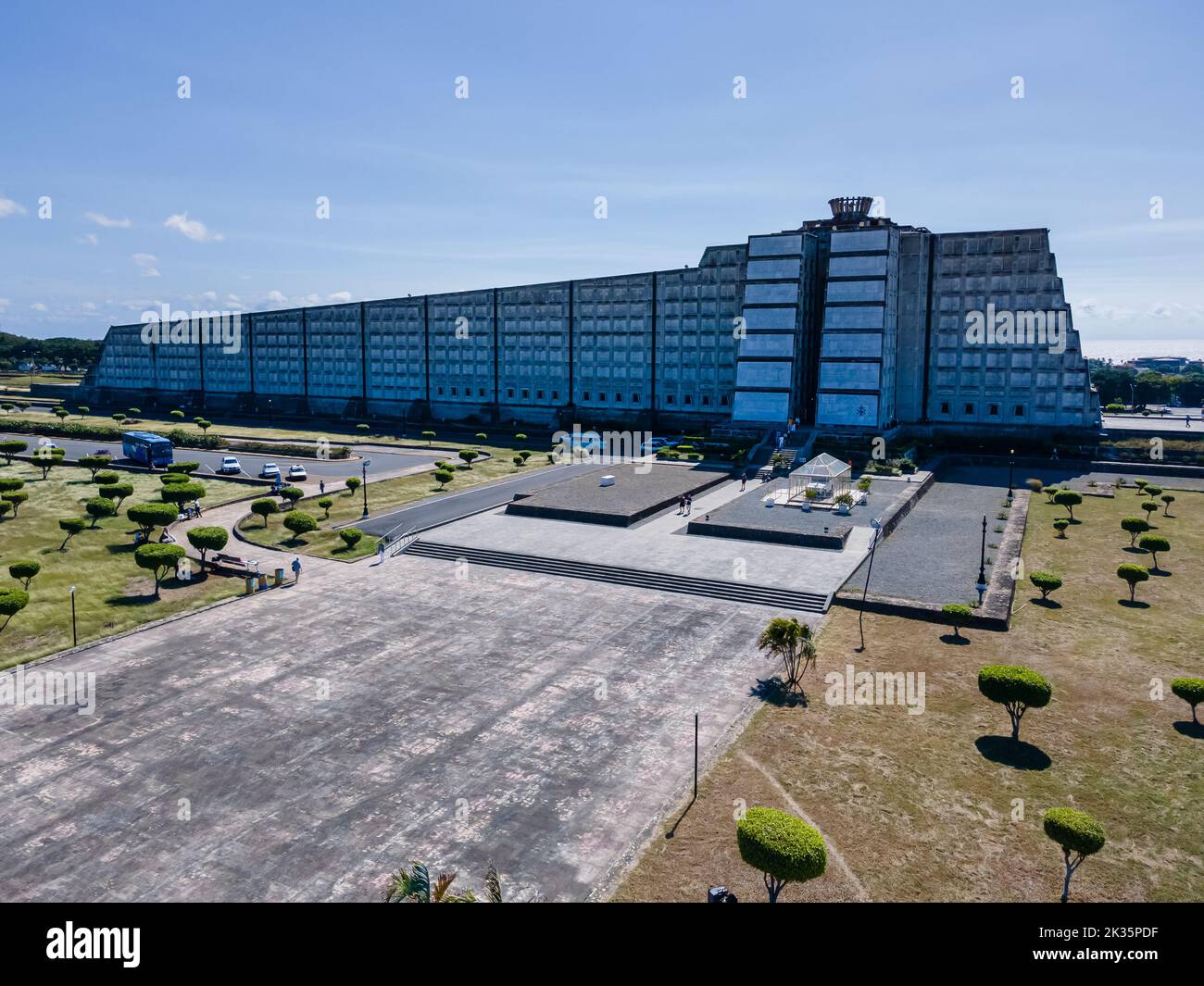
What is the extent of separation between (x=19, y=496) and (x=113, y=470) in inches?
639

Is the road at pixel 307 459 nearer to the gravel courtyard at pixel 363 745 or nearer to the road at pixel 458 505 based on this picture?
the road at pixel 458 505

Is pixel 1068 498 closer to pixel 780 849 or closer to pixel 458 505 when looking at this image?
pixel 458 505

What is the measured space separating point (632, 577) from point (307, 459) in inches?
1686

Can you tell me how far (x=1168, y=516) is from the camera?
5022 centimetres

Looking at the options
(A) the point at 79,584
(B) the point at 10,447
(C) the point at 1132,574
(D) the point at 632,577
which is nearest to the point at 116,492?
(A) the point at 79,584

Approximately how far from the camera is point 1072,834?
16031 mm

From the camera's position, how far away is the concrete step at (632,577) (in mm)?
33969

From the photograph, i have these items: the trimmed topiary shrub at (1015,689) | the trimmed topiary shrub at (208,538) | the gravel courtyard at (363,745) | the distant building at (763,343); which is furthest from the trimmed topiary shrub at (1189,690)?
the distant building at (763,343)

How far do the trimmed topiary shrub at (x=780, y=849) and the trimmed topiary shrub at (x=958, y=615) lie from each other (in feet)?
56.5

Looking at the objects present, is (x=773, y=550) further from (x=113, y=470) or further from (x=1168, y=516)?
(x=113, y=470)

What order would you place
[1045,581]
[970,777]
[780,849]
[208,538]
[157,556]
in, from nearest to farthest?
1. [780,849]
2. [970,777]
3. [1045,581]
4. [157,556]
5. [208,538]

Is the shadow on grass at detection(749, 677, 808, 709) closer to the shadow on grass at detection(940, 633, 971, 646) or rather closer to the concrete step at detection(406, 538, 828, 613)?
the concrete step at detection(406, 538, 828, 613)

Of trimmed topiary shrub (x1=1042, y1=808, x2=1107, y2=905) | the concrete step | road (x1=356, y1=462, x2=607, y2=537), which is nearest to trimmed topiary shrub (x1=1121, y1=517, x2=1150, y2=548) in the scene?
the concrete step
